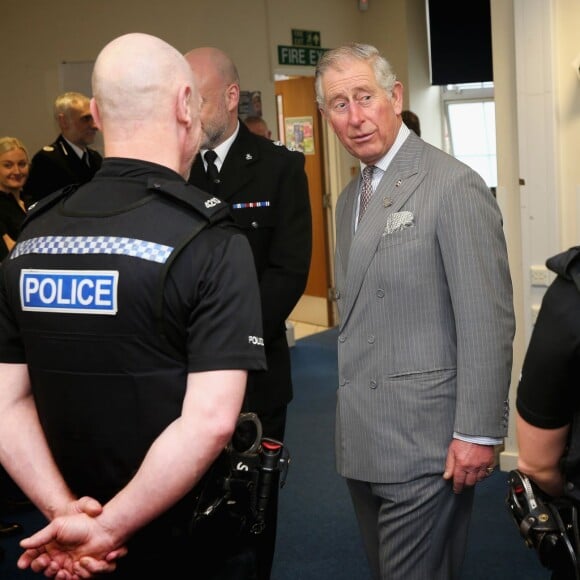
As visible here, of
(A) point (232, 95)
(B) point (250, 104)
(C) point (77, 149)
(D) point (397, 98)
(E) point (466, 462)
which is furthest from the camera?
(B) point (250, 104)

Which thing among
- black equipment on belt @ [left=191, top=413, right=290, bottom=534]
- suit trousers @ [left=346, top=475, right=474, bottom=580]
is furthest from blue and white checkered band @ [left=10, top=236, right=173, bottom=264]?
suit trousers @ [left=346, top=475, right=474, bottom=580]

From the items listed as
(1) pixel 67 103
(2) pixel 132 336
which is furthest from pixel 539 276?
(1) pixel 67 103

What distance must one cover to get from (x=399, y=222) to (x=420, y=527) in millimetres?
693

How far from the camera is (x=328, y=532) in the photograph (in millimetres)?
3498

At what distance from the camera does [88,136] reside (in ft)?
16.6

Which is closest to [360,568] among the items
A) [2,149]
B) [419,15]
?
[2,149]

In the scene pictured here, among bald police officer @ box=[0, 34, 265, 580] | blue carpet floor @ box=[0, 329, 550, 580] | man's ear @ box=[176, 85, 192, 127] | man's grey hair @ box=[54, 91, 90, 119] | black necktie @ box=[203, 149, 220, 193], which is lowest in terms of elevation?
blue carpet floor @ box=[0, 329, 550, 580]

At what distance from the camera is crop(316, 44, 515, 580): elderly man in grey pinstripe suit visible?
185cm

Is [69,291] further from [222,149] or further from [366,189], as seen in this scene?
[222,149]

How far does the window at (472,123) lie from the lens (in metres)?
7.80

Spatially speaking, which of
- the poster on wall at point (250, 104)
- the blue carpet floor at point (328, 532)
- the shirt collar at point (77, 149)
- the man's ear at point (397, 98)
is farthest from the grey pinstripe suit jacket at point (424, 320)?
the poster on wall at point (250, 104)

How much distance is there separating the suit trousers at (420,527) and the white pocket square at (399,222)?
1.85ft

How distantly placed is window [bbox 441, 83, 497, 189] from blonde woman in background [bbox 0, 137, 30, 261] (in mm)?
4433

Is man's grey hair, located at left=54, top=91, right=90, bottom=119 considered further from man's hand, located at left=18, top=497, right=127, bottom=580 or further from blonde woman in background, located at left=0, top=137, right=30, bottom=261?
man's hand, located at left=18, top=497, right=127, bottom=580
